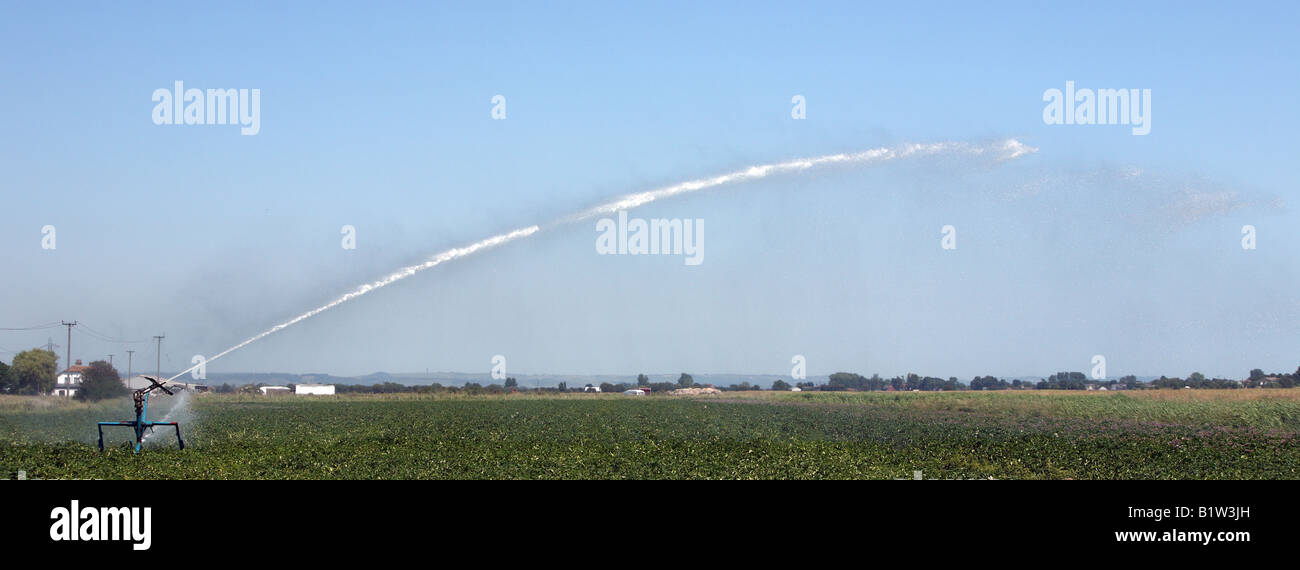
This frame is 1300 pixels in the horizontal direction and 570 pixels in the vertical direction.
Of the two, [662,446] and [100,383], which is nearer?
[662,446]

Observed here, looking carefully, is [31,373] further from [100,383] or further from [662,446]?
[662,446]

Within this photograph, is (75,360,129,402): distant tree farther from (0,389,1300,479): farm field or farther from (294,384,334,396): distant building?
(294,384,334,396): distant building

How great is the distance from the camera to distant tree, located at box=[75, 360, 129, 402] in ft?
146

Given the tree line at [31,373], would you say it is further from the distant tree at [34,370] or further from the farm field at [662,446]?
the farm field at [662,446]

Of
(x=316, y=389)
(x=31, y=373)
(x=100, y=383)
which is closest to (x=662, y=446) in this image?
(x=100, y=383)

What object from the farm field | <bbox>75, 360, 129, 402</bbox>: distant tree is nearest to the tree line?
<bbox>75, 360, 129, 402</bbox>: distant tree

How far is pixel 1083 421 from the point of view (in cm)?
5356

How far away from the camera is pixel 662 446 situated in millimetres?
33781

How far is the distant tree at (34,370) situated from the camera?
96000 millimetres

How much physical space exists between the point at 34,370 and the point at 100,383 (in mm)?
61620


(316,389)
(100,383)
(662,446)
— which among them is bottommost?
(316,389)

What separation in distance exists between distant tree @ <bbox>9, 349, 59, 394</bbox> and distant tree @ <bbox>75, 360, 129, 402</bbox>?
161 feet

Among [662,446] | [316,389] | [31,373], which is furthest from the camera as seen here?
[316,389]
